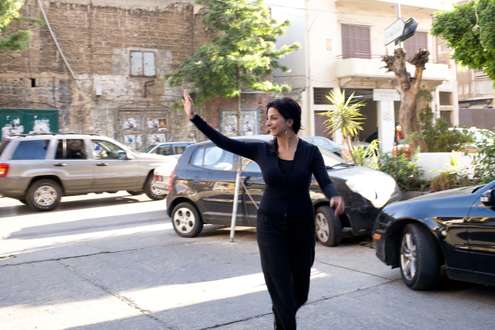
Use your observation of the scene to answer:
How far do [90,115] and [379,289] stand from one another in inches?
787

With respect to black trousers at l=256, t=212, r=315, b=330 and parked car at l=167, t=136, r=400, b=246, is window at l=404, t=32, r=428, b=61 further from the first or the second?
black trousers at l=256, t=212, r=315, b=330

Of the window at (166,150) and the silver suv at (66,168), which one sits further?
the window at (166,150)

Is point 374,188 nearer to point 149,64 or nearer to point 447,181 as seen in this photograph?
point 447,181

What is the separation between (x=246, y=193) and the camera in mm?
8953

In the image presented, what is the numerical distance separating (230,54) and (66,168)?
10.9 meters

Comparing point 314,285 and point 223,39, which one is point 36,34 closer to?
point 223,39

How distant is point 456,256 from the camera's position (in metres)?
5.52

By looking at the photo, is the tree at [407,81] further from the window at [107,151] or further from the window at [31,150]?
the window at [31,150]

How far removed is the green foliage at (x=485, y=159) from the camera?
10297 millimetres

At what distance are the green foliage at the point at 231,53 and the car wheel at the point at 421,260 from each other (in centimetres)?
1762

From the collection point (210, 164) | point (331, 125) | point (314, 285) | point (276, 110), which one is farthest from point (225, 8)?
point (276, 110)

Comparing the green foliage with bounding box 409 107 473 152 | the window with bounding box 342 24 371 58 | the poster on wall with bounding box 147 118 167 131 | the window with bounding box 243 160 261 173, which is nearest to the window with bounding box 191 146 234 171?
the window with bounding box 243 160 261 173

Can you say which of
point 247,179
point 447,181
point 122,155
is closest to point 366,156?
point 447,181

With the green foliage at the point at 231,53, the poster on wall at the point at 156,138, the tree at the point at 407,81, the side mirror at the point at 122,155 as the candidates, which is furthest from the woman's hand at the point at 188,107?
the poster on wall at the point at 156,138
